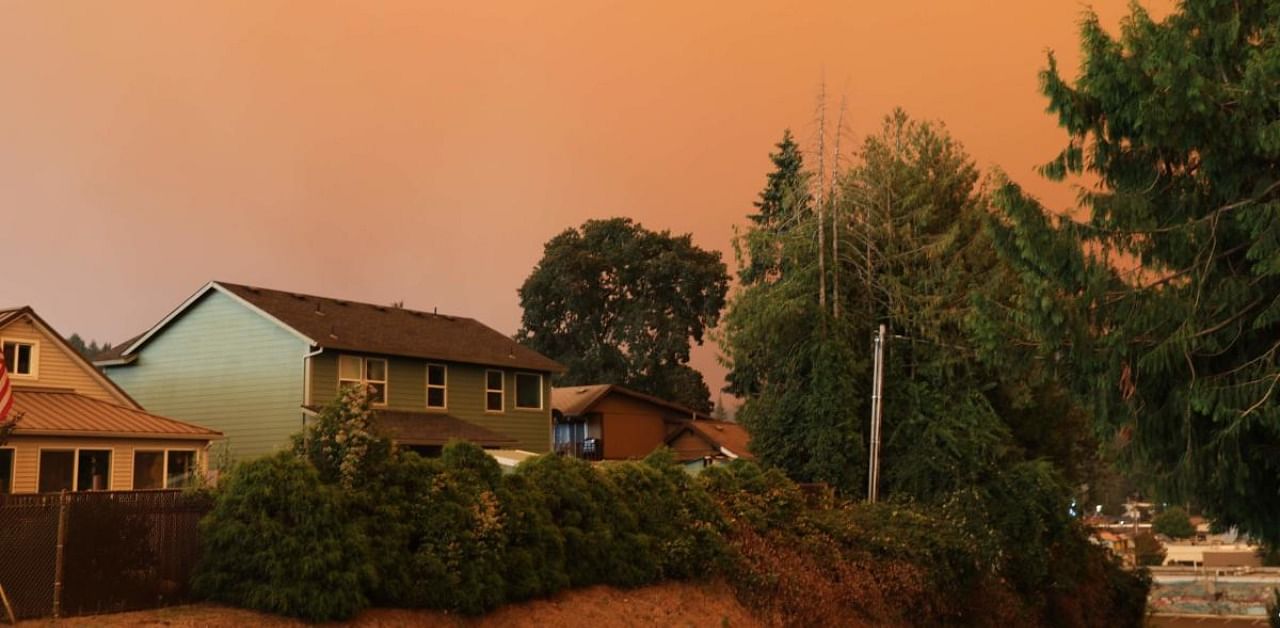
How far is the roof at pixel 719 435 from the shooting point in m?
44.7

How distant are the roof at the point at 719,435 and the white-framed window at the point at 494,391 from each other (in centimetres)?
1085

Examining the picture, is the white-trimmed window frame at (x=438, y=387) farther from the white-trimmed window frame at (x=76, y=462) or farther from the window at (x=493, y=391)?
the white-trimmed window frame at (x=76, y=462)

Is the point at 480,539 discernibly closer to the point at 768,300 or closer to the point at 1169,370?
the point at 1169,370

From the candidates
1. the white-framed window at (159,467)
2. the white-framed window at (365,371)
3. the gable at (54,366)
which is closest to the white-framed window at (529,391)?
the white-framed window at (365,371)

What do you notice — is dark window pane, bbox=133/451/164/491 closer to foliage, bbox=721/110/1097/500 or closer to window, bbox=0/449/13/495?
window, bbox=0/449/13/495

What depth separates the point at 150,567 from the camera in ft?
44.5

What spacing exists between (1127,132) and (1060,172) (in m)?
1.14

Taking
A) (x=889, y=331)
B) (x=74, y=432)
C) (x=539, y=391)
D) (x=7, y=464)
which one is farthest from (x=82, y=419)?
(x=889, y=331)

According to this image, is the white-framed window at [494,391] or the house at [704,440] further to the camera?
the house at [704,440]

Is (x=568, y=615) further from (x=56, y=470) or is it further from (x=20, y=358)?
(x=20, y=358)

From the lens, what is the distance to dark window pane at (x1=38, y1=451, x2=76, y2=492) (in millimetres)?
24219

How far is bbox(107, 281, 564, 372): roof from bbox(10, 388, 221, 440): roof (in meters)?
5.06

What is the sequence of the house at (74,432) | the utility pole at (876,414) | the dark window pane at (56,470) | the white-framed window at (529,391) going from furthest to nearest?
the white-framed window at (529,391) → the utility pole at (876,414) → the dark window pane at (56,470) → the house at (74,432)

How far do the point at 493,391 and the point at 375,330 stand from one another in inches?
166
